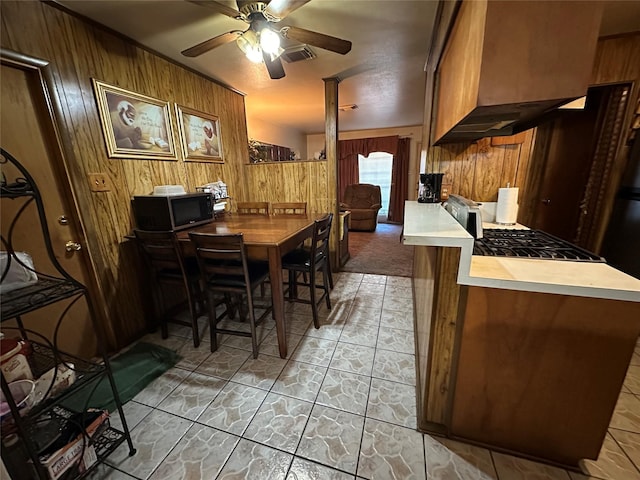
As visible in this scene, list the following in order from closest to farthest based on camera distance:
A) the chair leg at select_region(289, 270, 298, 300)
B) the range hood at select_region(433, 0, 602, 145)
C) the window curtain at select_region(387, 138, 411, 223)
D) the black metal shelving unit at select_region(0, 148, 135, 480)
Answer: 1. the range hood at select_region(433, 0, 602, 145)
2. the black metal shelving unit at select_region(0, 148, 135, 480)
3. the chair leg at select_region(289, 270, 298, 300)
4. the window curtain at select_region(387, 138, 411, 223)

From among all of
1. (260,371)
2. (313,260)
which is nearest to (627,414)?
(313,260)

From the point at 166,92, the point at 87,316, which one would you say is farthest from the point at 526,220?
the point at 87,316

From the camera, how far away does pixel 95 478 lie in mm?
1150

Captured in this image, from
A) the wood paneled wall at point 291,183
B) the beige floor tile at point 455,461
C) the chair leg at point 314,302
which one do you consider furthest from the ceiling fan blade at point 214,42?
the beige floor tile at point 455,461

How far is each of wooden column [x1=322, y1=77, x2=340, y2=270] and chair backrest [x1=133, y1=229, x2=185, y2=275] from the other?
74.7 inches

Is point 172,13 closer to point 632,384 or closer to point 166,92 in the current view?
point 166,92

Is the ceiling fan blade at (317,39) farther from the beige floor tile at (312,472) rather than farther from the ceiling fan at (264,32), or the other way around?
the beige floor tile at (312,472)

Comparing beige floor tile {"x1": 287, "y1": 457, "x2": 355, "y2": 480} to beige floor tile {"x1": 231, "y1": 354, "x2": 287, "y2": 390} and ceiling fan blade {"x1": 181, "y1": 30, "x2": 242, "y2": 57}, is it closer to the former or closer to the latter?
beige floor tile {"x1": 231, "y1": 354, "x2": 287, "y2": 390}

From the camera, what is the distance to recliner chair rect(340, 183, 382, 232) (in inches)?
224

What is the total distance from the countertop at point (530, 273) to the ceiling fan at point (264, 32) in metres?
1.42

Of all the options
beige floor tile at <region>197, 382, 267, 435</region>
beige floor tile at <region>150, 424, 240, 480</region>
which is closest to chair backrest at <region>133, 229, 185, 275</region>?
beige floor tile at <region>197, 382, 267, 435</region>

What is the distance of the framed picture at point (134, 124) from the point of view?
1900mm

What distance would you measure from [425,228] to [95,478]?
1867mm

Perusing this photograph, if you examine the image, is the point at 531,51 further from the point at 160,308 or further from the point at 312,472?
the point at 160,308
